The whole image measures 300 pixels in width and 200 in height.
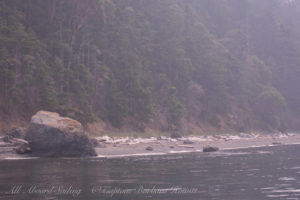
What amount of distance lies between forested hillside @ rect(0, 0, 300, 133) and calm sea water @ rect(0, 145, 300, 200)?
53.8ft

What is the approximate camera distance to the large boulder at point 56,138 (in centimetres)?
2520

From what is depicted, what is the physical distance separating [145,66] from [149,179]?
38.2 metres

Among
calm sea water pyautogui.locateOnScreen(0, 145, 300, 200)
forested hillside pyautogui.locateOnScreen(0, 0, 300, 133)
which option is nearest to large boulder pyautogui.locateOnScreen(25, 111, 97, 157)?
calm sea water pyautogui.locateOnScreen(0, 145, 300, 200)

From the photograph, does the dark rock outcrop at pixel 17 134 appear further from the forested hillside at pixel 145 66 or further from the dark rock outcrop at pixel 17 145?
the forested hillside at pixel 145 66

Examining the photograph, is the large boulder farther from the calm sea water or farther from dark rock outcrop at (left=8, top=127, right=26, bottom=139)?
dark rock outcrop at (left=8, top=127, right=26, bottom=139)

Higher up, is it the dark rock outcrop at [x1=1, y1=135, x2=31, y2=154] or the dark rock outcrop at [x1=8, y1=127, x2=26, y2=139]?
the dark rock outcrop at [x1=8, y1=127, x2=26, y2=139]

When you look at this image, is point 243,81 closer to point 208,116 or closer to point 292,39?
point 208,116

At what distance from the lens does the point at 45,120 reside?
2575cm

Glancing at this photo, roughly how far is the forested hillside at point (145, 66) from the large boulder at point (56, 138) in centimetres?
996

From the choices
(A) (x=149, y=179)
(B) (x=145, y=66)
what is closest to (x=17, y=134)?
(A) (x=149, y=179)

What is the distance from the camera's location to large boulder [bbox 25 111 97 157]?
25203 millimetres

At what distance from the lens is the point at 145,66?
54062 millimetres

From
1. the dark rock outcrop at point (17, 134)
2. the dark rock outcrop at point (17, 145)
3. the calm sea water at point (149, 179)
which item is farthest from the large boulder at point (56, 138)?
the dark rock outcrop at point (17, 134)

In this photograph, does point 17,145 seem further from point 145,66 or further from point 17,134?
point 145,66
